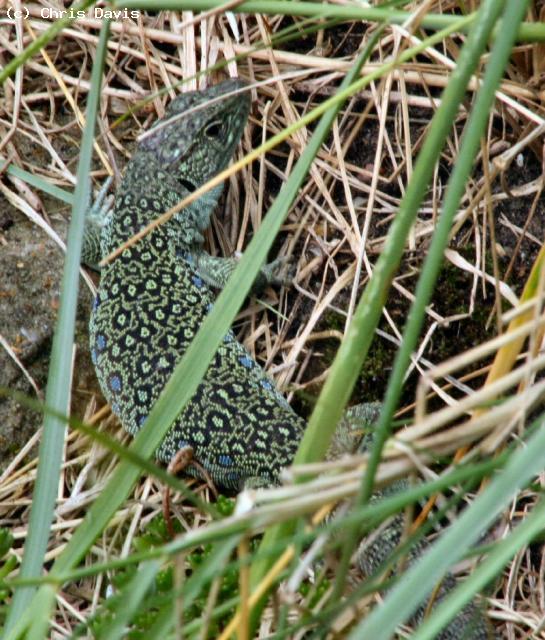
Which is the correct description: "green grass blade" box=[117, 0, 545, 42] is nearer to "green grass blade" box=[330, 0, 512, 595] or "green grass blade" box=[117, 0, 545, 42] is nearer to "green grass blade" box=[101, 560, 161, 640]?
"green grass blade" box=[330, 0, 512, 595]

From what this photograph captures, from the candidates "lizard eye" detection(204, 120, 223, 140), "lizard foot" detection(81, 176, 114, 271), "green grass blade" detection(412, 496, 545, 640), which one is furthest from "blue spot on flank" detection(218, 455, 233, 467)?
"green grass blade" detection(412, 496, 545, 640)

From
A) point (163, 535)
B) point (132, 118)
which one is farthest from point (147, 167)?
point (163, 535)

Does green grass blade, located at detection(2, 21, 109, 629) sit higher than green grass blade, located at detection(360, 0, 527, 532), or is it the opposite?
green grass blade, located at detection(360, 0, 527, 532)

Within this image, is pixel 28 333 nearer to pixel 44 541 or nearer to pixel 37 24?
pixel 37 24

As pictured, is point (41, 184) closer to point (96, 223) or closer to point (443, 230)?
point (96, 223)

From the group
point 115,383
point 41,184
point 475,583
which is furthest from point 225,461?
point 475,583
